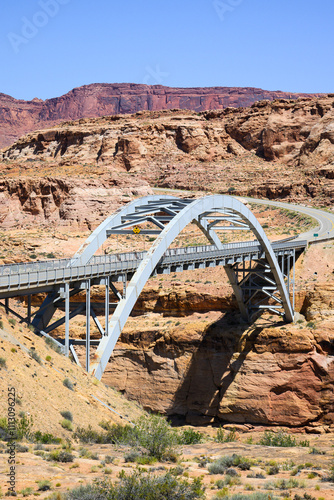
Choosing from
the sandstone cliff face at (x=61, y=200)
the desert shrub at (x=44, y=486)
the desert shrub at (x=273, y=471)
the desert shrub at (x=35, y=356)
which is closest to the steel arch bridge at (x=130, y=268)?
the desert shrub at (x=35, y=356)

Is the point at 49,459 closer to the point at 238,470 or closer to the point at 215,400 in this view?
the point at 238,470

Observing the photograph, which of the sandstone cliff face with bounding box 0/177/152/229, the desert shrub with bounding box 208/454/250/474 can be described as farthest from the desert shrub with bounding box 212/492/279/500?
the sandstone cliff face with bounding box 0/177/152/229

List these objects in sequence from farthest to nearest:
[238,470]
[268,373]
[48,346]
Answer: [268,373] → [48,346] → [238,470]

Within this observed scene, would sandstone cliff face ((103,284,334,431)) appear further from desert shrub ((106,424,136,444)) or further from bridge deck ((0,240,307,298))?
desert shrub ((106,424,136,444))

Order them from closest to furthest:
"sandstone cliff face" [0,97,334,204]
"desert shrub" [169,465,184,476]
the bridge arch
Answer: "desert shrub" [169,465,184,476] < the bridge arch < "sandstone cliff face" [0,97,334,204]

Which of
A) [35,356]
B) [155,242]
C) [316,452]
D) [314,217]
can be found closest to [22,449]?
[35,356]

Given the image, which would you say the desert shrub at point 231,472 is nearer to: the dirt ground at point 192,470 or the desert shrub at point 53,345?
the dirt ground at point 192,470

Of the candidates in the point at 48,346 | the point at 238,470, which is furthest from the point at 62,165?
the point at 238,470

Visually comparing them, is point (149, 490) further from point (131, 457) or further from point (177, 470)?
point (131, 457)
